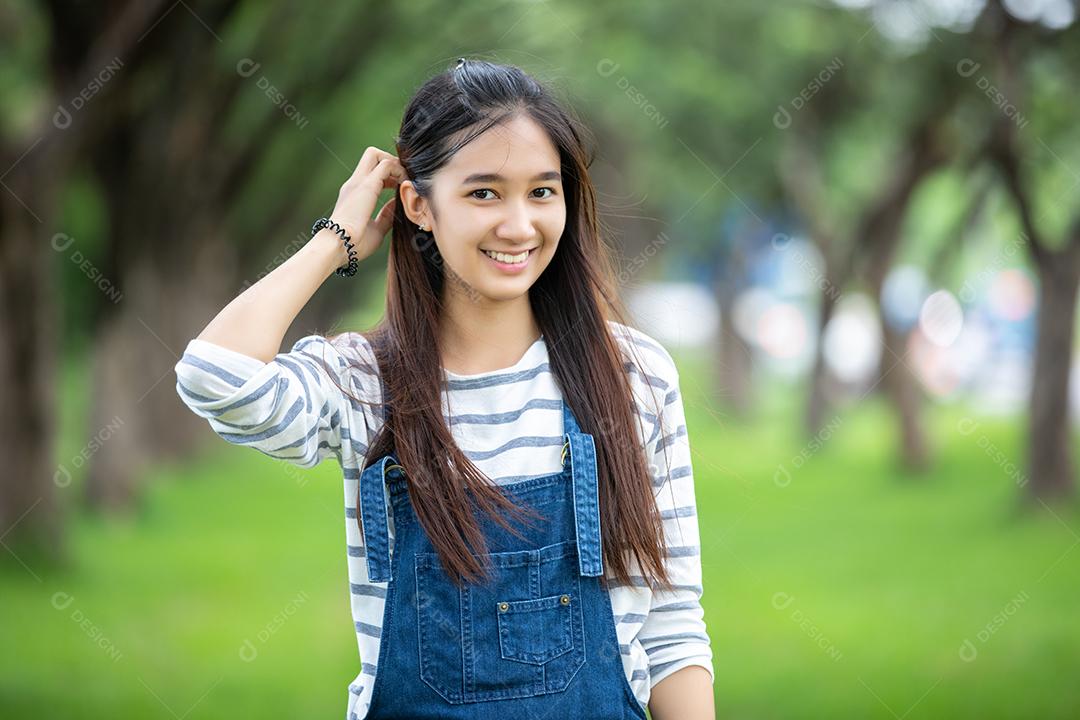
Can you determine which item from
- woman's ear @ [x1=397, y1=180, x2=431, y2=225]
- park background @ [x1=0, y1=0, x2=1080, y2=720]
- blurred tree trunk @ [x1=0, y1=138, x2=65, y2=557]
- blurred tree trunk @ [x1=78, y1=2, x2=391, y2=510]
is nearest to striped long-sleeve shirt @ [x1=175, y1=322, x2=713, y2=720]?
woman's ear @ [x1=397, y1=180, x2=431, y2=225]

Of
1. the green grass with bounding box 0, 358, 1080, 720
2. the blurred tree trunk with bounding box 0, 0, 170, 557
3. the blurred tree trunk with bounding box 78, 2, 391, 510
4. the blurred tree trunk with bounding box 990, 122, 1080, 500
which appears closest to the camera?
the green grass with bounding box 0, 358, 1080, 720

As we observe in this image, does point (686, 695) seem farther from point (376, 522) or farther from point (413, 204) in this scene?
point (413, 204)

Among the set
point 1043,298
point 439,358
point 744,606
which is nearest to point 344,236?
point 439,358

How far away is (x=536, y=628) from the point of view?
2068 mm

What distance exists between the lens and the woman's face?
2.14m

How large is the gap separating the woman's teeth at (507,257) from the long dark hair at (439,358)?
0.44 ft

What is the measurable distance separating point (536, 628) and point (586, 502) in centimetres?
22

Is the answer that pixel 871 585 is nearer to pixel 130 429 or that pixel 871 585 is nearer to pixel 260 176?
pixel 130 429

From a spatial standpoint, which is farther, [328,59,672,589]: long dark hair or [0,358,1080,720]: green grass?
[0,358,1080,720]: green grass

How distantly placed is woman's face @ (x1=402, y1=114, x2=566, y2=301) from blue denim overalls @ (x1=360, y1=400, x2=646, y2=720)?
0.35 m

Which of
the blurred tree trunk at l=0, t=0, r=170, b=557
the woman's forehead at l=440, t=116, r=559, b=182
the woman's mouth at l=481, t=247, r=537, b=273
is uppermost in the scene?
the blurred tree trunk at l=0, t=0, r=170, b=557

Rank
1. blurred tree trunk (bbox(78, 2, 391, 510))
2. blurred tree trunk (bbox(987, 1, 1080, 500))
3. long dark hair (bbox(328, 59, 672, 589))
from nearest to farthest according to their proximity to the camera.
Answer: long dark hair (bbox(328, 59, 672, 589)) → blurred tree trunk (bbox(987, 1, 1080, 500)) → blurred tree trunk (bbox(78, 2, 391, 510))

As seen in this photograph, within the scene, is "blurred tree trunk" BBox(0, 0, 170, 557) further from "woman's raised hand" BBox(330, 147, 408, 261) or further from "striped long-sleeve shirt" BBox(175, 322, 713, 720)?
"striped long-sleeve shirt" BBox(175, 322, 713, 720)

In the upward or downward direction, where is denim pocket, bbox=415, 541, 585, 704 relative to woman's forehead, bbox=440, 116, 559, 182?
downward
